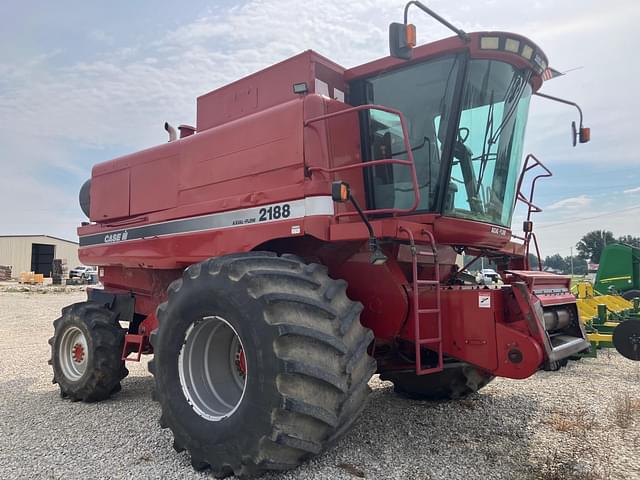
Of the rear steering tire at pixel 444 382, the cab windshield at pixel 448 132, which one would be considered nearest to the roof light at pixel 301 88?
the cab windshield at pixel 448 132

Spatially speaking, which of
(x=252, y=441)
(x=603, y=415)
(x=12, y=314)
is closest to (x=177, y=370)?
(x=252, y=441)

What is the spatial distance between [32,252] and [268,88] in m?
64.1

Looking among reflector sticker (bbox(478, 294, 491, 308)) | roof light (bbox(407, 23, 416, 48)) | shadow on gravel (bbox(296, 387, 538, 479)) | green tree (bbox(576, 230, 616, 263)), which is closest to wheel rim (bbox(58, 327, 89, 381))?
shadow on gravel (bbox(296, 387, 538, 479))

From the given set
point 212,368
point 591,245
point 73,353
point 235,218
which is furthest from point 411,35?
point 591,245

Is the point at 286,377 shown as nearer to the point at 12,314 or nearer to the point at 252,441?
the point at 252,441

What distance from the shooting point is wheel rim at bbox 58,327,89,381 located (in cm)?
630

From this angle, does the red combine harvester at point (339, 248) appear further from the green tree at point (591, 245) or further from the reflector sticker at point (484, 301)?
the green tree at point (591, 245)

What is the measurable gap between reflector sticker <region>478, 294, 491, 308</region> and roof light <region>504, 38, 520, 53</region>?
210cm

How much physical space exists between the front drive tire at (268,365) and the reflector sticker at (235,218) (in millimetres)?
522

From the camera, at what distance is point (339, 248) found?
4.52 metres

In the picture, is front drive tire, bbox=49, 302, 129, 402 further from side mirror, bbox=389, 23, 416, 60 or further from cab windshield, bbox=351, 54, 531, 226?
side mirror, bbox=389, 23, 416, 60

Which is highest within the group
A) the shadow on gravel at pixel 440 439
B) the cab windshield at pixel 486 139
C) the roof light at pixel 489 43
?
the roof light at pixel 489 43

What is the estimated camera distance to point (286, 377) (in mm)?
3359

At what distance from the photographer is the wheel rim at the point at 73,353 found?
6.30 metres
